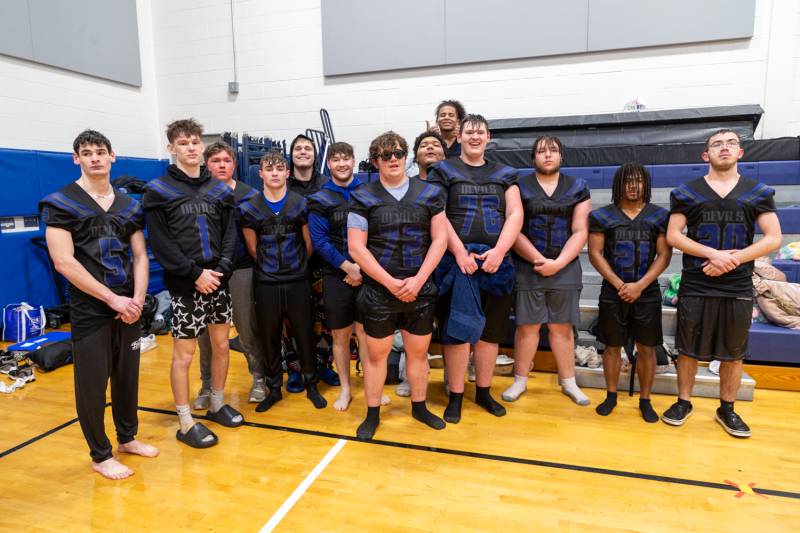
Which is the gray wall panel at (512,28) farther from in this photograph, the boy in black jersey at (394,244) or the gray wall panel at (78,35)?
the gray wall panel at (78,35)

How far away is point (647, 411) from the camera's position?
114 inches

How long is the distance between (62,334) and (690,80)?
6.84 m

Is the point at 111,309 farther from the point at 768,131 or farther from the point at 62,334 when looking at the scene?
the point at 768,131

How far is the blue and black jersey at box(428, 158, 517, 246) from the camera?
274cm

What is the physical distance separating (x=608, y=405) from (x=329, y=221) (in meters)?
1.95

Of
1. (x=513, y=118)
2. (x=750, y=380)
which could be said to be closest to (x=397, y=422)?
(x=750, y=380)

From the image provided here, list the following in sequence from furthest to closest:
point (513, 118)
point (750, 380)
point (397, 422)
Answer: point (513, 118), point (750, 380), point (397, 422)

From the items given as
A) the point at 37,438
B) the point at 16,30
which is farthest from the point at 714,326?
the point at 16,30

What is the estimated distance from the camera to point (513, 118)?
6.07 metres

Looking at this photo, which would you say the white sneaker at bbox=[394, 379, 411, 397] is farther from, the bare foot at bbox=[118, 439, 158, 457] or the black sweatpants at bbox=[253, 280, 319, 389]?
the bare foot at bbox=[118, 439, 158, 457]

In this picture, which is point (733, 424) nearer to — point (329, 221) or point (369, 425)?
point (369, 425)

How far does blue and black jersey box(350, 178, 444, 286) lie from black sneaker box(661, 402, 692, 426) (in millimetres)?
1630

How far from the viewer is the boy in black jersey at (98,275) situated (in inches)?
85.2

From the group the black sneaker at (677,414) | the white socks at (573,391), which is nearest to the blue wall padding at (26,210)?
the white socks at (573,391)
